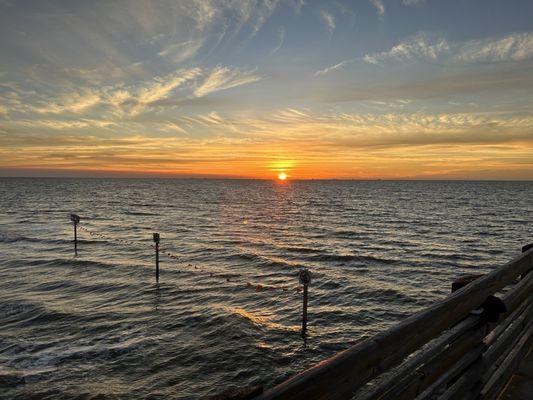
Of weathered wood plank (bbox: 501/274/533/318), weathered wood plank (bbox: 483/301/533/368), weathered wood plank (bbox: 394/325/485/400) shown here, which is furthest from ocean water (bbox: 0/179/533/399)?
weathered wood plank (bbox: 394/325/485/400)

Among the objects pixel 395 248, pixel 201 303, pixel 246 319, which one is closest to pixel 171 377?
pixel 246 319

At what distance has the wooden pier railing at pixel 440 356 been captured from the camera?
2428 mm

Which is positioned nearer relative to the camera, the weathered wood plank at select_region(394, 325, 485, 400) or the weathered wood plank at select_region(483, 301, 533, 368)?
the weathered wood plank at select_region(394, 325, 485, 400)

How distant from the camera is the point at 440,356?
374 centimetres

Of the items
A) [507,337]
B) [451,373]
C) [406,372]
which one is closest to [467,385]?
[451,373]

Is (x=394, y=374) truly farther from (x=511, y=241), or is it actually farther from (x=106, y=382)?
(x=511, y=241)

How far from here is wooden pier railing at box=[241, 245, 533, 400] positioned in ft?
7.97

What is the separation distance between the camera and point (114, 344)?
13.1 metres

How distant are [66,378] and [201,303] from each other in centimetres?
701

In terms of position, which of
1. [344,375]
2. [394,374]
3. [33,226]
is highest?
[344,375]

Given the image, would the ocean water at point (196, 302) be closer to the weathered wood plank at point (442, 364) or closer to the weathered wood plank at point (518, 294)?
the weathered wood plank at point (518, 294)

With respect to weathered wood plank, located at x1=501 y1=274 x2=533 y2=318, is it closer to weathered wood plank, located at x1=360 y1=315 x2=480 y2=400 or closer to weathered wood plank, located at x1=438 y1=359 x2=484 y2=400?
weathered wood plank, located at x1=438 y1=359 x2=484 y2=400

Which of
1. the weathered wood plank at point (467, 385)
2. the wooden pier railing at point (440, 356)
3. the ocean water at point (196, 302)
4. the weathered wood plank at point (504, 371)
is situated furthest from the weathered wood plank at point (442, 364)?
the ocean water at point (196, 302)

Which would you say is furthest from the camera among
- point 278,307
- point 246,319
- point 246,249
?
point 246,249
